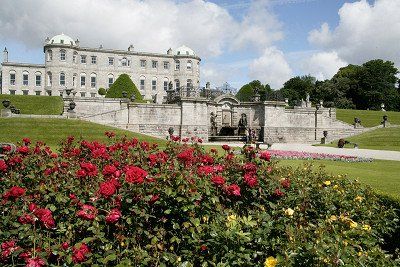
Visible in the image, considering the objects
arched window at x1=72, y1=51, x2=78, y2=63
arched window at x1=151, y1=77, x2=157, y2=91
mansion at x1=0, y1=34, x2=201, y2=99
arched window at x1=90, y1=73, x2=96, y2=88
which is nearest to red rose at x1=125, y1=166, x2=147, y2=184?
mansion at x1=0, y1=34, x2=201, y2=99

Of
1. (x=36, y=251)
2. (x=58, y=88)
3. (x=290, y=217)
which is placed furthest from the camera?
(x=58, y=88)

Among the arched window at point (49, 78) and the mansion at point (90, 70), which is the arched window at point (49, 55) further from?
the arched window at point (49, 78)

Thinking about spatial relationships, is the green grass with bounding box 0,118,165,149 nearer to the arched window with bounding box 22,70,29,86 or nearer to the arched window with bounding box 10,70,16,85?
the arched window with bounding box 22,70,29,86

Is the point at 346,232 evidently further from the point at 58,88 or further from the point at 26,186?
the point at 58,88

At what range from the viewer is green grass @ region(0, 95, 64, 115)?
42.5 meters

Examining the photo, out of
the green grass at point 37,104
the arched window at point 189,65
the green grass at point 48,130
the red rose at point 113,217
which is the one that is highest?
the arched window at point 189,65

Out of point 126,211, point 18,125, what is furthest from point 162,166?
point 18,125

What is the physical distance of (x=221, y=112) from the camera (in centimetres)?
4419

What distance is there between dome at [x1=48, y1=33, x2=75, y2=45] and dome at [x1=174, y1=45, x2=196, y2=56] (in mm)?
21768

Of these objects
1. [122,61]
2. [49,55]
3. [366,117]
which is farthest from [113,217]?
[122,61]

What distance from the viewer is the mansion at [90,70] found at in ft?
227

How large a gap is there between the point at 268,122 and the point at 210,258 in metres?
38.3

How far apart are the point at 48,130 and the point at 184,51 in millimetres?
55167

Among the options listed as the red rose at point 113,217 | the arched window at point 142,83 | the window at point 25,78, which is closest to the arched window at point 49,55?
the window at point 25,78
